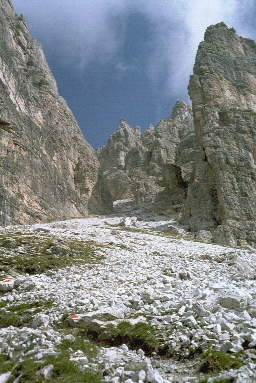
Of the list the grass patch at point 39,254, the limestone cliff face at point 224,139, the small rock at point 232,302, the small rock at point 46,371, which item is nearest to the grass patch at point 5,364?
the small rock at point 46,371

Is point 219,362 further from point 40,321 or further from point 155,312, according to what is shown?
point 40,321

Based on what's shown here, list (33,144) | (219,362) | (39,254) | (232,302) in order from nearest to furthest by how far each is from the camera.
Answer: (219,362) < (232,302) < (39,254) < (33,144)

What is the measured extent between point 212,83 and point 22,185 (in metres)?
44.9

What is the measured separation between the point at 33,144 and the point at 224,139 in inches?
1278

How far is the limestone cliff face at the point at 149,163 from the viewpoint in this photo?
92.8 meters

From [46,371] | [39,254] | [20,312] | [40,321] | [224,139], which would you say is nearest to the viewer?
[46,371]

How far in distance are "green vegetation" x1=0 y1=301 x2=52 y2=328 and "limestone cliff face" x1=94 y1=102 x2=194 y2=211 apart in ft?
215

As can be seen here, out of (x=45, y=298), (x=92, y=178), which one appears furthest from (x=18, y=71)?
(x=45, y=298)

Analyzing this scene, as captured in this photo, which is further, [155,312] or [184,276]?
[184,276]

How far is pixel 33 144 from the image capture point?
53531 mm

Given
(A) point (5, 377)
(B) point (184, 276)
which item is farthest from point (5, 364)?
(B) point (184, 276)

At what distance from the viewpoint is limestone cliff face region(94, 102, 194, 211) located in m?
92.8

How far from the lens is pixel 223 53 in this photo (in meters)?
77.7

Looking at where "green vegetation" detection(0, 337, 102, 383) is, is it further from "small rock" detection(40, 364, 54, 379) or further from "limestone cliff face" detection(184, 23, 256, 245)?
"limestone cliff face" detection(184, 23, 256, 245)
